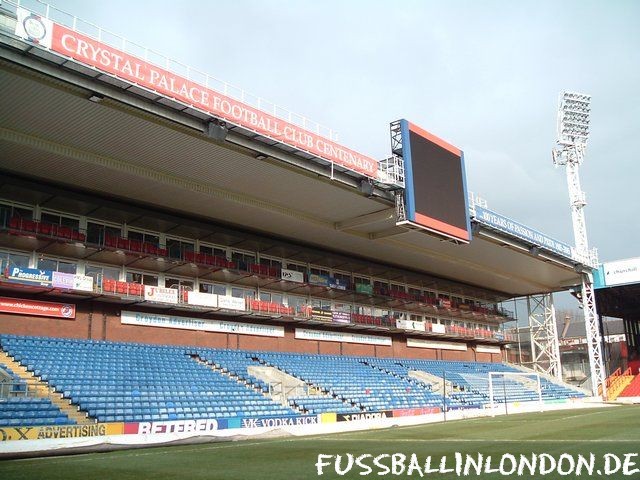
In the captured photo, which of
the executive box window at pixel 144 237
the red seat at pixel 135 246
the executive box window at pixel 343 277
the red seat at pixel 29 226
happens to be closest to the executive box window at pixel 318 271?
the executive box window at pixel 343 277

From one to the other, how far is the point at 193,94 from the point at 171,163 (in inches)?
157

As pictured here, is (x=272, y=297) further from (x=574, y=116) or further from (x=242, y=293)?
(x=574, y=116)

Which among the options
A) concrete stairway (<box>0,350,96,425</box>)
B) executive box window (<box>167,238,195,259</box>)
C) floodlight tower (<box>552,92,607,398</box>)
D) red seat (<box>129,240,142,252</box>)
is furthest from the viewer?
floodlight tower (<box>552,92,607,398</box>)

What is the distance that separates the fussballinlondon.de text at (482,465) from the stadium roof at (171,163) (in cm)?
1361

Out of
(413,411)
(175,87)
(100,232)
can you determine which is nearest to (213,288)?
(100,232)

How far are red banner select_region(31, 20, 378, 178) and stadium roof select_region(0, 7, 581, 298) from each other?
34 cm

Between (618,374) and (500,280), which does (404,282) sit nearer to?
(500,280)

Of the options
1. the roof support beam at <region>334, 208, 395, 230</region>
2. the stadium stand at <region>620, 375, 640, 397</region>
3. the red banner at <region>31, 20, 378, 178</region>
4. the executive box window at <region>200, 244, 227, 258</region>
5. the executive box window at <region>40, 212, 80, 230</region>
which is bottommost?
the stadium stand at <region>620, 375, 640, 397</region>

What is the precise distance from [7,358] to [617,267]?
1728 inches

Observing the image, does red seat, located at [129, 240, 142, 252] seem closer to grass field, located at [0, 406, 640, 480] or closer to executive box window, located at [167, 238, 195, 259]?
executive box window, located at [167, 238, 195, 259]

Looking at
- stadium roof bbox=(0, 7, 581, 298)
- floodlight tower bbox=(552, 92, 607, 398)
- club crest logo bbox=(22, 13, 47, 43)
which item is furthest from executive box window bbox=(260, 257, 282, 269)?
floodlight tower bbox=(552, 92, 607, 398)

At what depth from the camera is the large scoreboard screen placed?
29.2 m

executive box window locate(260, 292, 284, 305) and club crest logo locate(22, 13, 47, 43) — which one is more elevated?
club crest logo locate(22, 13, 47, 43)

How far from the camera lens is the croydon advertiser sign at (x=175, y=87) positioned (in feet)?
58.0
